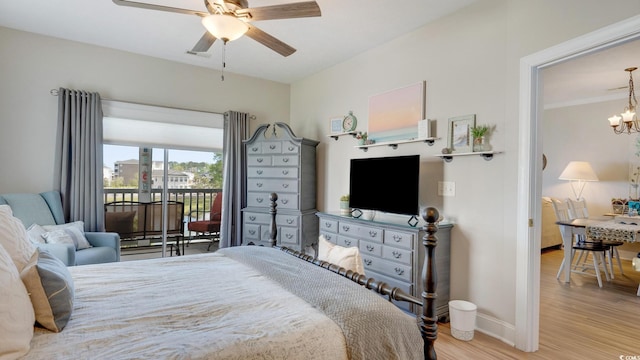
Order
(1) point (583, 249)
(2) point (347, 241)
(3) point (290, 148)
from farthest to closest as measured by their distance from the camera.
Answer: (3) point (290, 148) < (1) point (583, 249) < (2) point (347, 241)

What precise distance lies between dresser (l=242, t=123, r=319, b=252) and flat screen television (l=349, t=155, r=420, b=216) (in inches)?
34.2

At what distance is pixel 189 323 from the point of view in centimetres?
128

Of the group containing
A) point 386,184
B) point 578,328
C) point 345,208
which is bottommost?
point 578,328

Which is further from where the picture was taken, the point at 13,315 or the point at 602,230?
the point at 602,230

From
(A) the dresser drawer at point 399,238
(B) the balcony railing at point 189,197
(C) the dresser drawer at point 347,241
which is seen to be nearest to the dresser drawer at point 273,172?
(B) the balcony railing at point 189,197

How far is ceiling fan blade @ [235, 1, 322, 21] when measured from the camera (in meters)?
2.07

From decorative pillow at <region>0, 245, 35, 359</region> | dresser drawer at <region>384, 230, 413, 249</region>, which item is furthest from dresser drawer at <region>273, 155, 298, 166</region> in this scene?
decorative pillow at <region>0, 245, 35, 359</region>

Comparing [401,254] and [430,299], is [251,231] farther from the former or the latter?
[430,299]

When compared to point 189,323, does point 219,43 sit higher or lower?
higher

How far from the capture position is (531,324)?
8.12ft

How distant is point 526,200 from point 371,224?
50.1 inches

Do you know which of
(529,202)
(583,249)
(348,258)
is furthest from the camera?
(583,249)

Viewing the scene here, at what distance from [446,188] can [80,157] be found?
3893 millimetres

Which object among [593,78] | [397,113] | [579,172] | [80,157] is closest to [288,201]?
[397,113]
